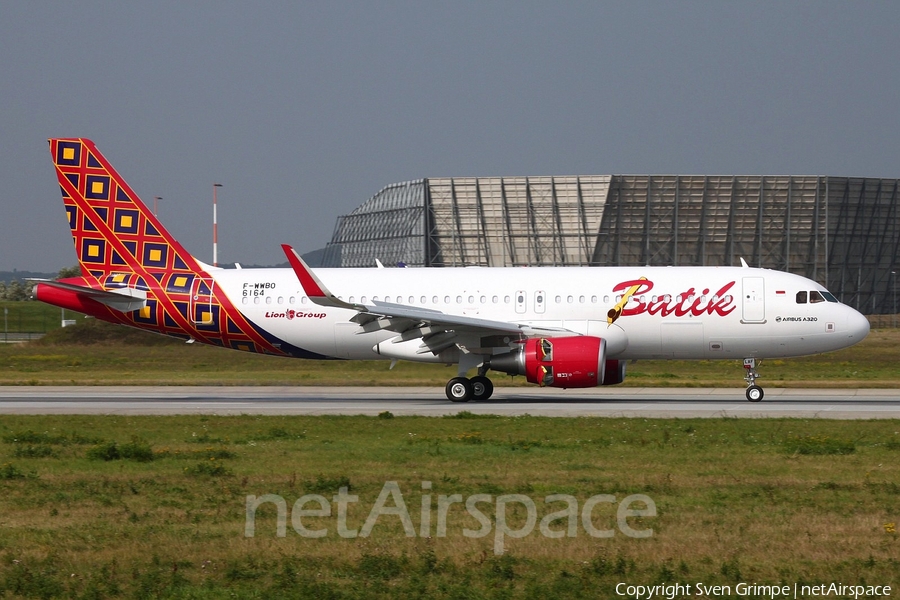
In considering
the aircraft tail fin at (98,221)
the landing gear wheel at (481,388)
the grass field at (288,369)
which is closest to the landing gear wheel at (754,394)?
the grass field at (288,369)

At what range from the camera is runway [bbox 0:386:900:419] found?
25047 mm

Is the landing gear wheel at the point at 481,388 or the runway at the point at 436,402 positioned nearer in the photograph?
the runway at the point at 436,402

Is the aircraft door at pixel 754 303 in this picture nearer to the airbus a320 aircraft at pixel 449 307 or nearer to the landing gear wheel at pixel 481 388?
the airbus a320 aircraft at pixel 449 307

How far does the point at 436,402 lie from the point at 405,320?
2.77 meters

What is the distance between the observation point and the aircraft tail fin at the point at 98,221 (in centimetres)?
3059

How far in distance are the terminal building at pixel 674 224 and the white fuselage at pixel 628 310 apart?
2042 inches

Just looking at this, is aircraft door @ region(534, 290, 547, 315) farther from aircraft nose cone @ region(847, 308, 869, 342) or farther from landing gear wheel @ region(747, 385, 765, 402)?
aircraft nose cone @ region(847, 308, 869, 342)

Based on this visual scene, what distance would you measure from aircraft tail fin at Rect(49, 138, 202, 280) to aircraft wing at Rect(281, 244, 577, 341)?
5986 millimetres

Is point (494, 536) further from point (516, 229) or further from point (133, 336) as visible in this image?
point (516, 229)

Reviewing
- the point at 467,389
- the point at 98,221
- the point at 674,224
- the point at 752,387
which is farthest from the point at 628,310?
the point at 674,224

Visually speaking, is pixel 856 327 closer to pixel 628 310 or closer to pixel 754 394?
pixel 754 394

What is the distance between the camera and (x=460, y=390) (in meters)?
28.3

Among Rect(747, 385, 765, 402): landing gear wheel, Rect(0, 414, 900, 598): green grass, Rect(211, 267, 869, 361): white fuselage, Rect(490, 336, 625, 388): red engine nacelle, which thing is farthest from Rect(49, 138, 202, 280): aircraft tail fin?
Rect(747, 385, 765, 402): landing gear wheel

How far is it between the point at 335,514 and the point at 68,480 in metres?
4.87
